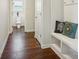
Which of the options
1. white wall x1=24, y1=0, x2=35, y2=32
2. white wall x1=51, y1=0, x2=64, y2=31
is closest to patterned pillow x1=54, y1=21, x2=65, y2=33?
white wall x1=51, y1=0, x2=64, y2=31

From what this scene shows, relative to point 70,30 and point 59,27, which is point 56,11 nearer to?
point 59,27

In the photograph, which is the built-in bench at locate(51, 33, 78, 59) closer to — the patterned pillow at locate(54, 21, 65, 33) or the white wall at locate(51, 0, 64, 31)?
the patterned pillow at locate(54, 21, 65, 33)

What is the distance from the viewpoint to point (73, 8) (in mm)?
3166

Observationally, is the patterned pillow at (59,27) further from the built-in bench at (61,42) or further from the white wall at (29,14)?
the white wall at (29,14)

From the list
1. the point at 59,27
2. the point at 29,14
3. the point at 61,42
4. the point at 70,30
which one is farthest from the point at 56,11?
the point at 29,14

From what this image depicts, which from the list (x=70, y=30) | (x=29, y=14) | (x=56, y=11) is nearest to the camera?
(x=70, y=30)

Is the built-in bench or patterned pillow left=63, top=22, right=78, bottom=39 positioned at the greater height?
patterned pillow left=63, top=22, right=78, bottom=39

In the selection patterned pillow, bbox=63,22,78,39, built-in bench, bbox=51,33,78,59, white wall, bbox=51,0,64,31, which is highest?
white wall, bbox=51,0,64,31

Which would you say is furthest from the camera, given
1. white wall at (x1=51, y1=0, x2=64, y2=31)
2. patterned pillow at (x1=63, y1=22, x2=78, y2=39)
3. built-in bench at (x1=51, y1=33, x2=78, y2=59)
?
white wall at (x1=51, y1=0, x2=64, y2=31)

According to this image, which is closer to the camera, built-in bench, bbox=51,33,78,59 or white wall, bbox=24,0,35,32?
built-in bench, bbox=51,33,78,59

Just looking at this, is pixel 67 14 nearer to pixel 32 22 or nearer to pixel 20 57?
pixel 20 57

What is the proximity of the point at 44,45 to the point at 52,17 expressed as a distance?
0.95m

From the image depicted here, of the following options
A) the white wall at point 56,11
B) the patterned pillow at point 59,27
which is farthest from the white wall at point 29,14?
the patterned pillow at point 59,27

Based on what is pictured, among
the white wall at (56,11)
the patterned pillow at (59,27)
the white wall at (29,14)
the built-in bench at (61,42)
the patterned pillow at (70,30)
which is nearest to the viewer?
the built-in bench at (61,42)
